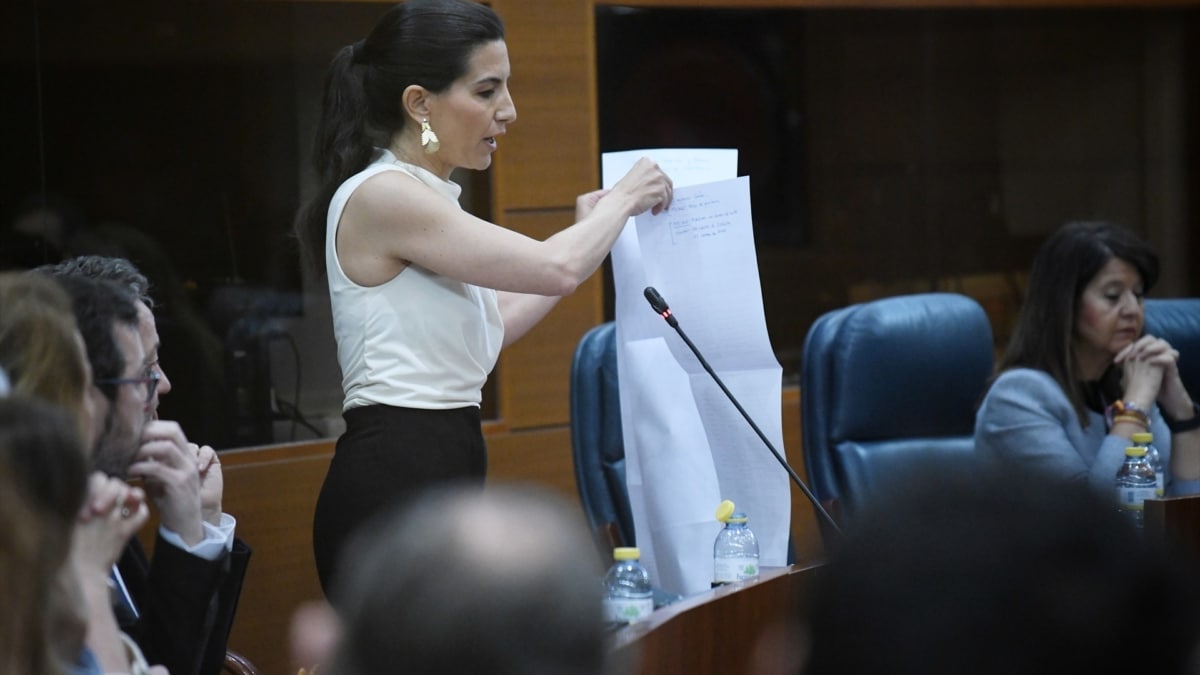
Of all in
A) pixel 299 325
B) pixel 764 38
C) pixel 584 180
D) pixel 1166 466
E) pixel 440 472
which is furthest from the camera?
pixel 764 38

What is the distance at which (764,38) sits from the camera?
472 centimetres

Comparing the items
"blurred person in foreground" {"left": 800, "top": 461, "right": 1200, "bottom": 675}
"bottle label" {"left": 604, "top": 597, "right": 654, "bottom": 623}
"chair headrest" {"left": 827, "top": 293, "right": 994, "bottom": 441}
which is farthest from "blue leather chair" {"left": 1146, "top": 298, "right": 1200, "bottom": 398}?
"blurred person in foreground" {"left": 800, "top": 461, "right": 1200, "bottom": 675}

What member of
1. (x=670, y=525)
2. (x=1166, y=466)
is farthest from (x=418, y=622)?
(x=1166, y=466)

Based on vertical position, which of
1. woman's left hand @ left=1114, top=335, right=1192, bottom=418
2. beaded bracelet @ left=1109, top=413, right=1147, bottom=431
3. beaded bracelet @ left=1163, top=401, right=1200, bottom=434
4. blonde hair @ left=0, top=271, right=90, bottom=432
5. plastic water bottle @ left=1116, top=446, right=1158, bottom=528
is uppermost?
blonde hair @ left=0, top=271, right=90, bottom=432

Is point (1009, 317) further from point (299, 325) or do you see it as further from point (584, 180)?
point (299, 325)

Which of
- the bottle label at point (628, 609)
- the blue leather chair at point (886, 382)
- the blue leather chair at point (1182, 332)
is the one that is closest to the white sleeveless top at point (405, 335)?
the bottle label at point (628, 609)

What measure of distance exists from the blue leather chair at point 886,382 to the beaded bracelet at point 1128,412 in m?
0.32

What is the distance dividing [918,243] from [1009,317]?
17.5 inches

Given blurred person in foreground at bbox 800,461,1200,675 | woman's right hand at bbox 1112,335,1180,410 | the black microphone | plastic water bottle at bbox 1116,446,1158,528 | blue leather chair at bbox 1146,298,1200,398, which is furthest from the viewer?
blue leather chair at bbox 1146,298,1200,398

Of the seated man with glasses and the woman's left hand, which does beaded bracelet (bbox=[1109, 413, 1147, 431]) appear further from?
the seated man with glasses

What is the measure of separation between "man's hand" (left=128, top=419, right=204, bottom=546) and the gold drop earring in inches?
25.6

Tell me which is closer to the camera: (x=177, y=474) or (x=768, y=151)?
(x=177, y=474)

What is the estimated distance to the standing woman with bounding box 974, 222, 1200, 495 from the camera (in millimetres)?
3043

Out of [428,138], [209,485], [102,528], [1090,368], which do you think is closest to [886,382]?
[1090,368]
